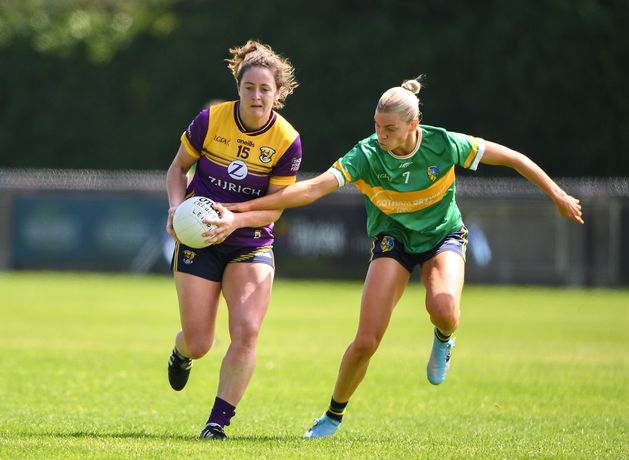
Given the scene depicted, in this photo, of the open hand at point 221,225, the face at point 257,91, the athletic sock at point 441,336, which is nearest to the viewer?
the open hand at point 221,225

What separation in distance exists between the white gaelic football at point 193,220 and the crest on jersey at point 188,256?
11.7 inches

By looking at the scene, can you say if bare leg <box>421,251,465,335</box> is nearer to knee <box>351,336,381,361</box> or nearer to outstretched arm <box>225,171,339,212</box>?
knee <box>351,336,381,361</box>

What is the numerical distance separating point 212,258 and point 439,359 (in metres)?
1.90

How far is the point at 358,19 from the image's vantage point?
36.3 meters

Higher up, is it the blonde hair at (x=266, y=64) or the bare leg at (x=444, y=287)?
the blonde hair at (x=266, y=64)

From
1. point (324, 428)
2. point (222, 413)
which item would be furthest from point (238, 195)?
point (324, 428)

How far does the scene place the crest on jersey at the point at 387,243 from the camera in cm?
802

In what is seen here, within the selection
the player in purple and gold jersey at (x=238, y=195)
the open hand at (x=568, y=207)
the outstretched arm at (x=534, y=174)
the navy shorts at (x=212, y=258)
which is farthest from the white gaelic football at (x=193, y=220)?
the open hand at (x=568, y=207)

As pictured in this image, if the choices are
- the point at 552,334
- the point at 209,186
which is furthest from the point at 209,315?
the point at 552,334

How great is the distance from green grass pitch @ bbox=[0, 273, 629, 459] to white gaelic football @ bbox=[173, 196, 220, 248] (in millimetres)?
1321

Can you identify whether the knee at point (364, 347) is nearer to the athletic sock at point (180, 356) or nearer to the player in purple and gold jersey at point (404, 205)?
the player in purple and gold jersey at point (404, 205)

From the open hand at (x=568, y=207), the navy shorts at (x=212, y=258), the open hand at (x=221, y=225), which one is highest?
the open hand at (x=568, y=207)

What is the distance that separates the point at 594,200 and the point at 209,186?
66.4 ft

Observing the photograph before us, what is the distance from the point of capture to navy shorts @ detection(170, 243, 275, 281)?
7758 mm
